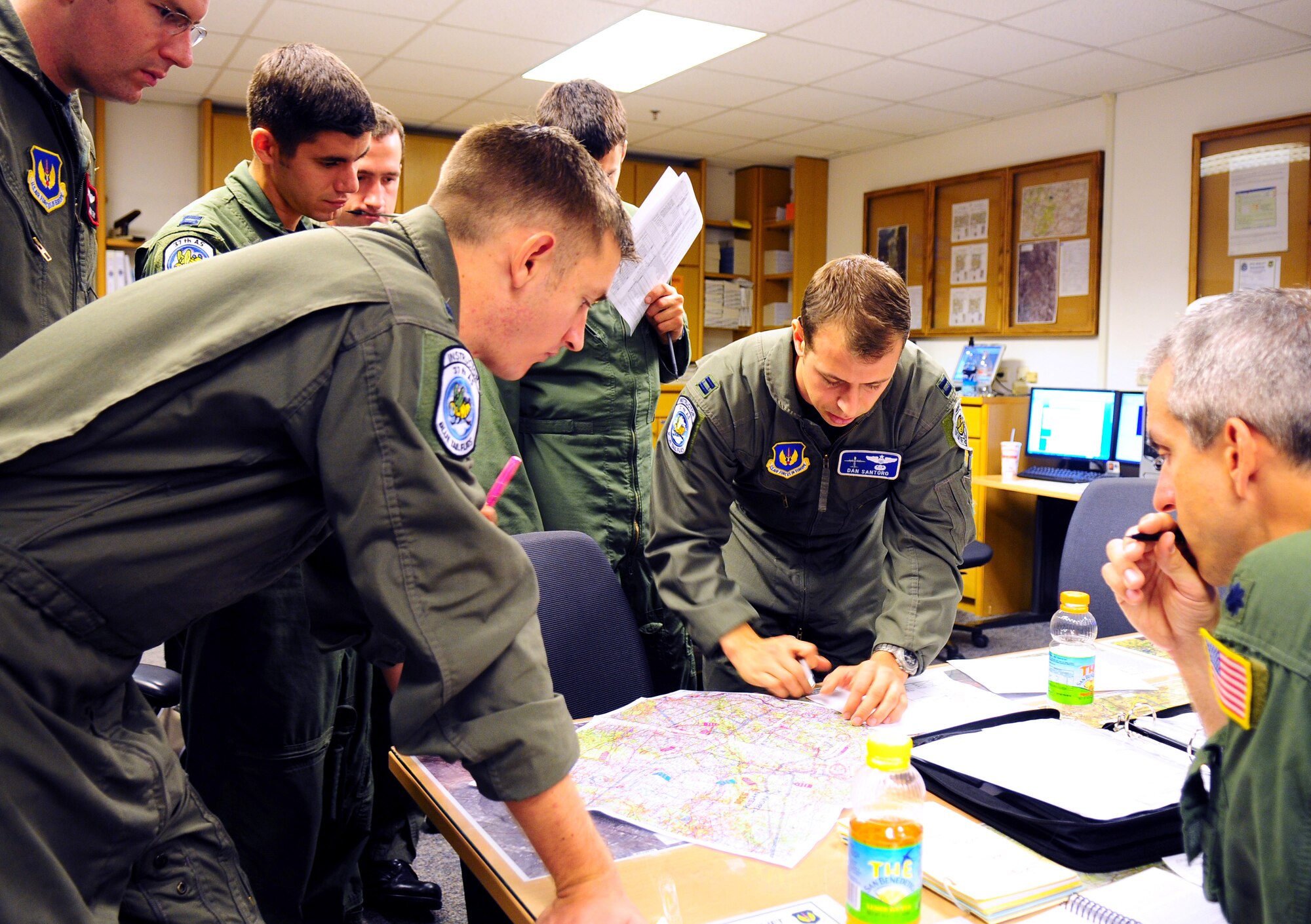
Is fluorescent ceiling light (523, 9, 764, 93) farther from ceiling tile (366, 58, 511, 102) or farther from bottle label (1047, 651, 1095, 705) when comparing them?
bottle label (1047, 651, 1095, 705)

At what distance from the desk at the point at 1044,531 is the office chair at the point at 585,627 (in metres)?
3.41

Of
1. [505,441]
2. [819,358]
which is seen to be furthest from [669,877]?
[505,441]

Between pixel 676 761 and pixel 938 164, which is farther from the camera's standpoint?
pixel 938 164

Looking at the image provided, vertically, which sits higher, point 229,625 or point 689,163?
point 689,163

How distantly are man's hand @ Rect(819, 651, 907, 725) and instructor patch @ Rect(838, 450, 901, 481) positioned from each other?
39 cm

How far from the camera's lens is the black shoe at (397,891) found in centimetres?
221

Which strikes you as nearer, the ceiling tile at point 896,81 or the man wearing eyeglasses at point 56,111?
the man wearing eyeglasses at point 56,111

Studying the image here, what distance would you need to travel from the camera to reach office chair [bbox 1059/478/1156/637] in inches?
91.0

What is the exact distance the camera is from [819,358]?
169cm

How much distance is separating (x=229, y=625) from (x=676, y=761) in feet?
2.61

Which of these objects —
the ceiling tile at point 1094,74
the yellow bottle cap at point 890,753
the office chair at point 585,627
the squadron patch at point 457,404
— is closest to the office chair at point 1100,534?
the office chair at point 585,627

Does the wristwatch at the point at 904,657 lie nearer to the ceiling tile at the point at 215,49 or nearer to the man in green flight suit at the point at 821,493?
the man in green flight suit at the point at 821,493

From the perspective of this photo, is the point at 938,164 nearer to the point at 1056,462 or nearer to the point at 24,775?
the point at 1056,462

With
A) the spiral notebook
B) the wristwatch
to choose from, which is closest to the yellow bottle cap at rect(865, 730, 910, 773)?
the spiral notebook
